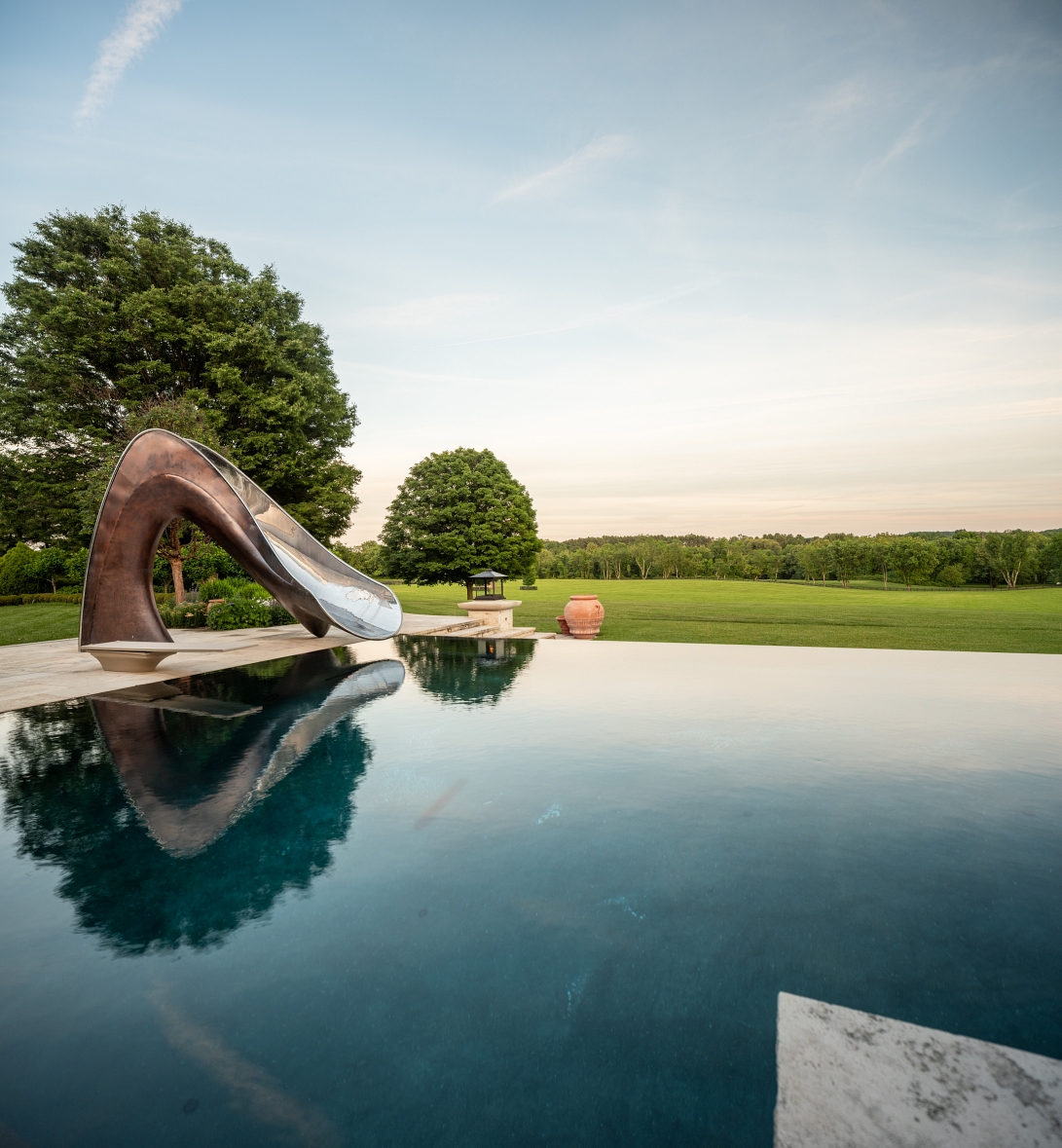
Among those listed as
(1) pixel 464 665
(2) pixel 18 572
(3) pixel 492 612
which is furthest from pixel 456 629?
(2) pixel 18 572

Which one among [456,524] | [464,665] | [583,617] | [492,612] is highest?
[456,524]

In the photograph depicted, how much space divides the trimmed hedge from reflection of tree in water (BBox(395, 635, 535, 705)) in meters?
18.6

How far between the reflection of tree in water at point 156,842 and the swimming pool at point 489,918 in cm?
3

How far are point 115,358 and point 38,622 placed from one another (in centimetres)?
1268

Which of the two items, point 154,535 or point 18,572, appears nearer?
point 154,535

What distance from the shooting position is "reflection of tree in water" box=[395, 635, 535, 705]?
33.7 ft

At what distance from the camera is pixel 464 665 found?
514 inches

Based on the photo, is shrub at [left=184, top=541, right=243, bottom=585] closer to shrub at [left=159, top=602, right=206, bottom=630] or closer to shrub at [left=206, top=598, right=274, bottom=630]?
shrub at [left=159, top=602, right=206, bottom=630]

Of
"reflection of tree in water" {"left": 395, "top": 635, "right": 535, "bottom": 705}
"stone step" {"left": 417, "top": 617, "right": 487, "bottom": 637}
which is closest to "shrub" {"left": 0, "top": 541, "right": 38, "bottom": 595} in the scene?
"reflection of tree in water" {"left": 395, "top": 635, "right": 535, "bottom": 705}

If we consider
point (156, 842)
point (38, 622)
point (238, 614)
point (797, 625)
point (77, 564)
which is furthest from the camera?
point (77, 564)

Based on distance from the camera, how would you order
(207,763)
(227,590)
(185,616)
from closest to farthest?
1. (207,763)
2. (185,616)
3. (227,590)

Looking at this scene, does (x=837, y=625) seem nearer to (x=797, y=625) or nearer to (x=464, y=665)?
(x=797, y=625)

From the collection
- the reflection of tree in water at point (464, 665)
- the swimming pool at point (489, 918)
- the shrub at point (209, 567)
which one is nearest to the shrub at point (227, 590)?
the shrub at point (209, 567)

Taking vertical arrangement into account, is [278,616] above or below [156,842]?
above
